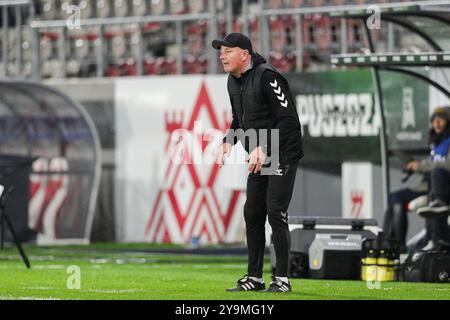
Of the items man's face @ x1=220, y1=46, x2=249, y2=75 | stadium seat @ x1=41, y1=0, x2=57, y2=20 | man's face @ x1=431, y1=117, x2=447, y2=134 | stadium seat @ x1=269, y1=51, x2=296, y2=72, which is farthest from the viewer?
stadium seat @ x1=41, y1=0, x2=57, y2=20

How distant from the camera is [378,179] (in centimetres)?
2380

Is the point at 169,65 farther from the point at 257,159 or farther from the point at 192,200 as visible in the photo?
the point at 257,159

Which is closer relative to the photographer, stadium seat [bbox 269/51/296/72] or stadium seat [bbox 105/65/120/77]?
stadium seat [bbox 269/51/296/72]

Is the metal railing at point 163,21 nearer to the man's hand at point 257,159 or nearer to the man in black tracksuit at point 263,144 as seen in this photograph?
the man in black tracksuit at point 263,144

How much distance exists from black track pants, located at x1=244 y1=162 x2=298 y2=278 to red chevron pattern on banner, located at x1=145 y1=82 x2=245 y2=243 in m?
12.6

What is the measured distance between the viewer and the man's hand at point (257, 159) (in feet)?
38.8

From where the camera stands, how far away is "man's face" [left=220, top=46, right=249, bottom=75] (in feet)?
39.6

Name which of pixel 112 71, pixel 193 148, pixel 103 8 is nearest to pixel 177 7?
pixel 103 8

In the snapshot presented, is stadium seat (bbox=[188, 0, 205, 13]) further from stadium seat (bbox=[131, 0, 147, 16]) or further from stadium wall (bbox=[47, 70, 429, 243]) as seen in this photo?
stadium wall (bbox=[47, 70, 429, 243])

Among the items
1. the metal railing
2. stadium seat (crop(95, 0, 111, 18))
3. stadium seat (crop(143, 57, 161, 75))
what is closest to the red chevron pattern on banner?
the metal railing

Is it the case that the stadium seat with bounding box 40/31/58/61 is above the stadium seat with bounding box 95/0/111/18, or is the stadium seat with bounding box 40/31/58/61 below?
below
